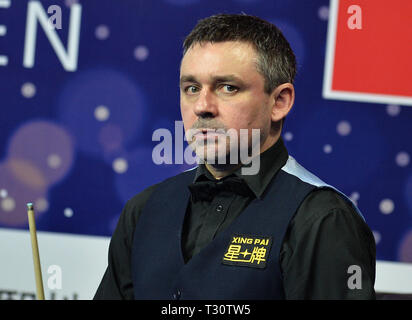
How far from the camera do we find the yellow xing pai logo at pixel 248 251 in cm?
136

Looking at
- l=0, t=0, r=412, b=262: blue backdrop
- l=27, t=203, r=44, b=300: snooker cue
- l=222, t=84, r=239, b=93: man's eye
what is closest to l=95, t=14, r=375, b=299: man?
l=222, t=84, r=239, b=93: man's eye

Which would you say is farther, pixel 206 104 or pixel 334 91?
pixel 334 91

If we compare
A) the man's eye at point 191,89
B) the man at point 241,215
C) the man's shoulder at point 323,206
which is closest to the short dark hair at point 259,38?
the man at point 241,215

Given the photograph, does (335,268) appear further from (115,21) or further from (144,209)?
(115,21)

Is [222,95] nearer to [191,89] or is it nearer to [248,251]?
A: [191,89]

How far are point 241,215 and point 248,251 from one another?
0.35ft

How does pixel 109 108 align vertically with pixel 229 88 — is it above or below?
below

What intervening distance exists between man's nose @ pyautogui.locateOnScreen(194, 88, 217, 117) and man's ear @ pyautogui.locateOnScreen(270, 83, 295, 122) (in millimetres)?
153

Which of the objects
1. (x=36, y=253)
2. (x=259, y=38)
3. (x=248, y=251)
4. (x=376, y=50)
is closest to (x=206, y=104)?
(x=259, y=38)

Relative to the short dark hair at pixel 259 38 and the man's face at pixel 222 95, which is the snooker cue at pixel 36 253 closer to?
the man's face at pixel 222 95

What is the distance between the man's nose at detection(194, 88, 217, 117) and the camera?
1408mm

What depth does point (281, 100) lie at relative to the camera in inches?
59.5

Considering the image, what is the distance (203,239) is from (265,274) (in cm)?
19
